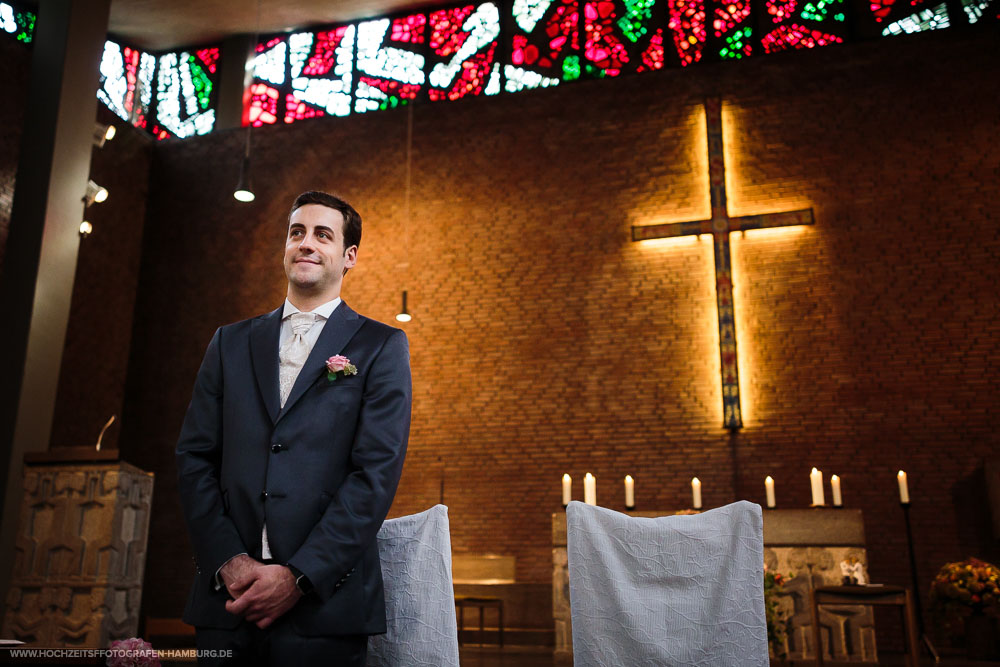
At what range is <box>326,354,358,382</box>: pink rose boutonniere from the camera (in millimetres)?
1660

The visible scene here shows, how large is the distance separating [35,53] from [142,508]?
14.1 ft

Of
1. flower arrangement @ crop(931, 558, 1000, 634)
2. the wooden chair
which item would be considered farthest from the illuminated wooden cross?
the wooden chair

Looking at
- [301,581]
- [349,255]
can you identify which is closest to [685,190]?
[349,255]

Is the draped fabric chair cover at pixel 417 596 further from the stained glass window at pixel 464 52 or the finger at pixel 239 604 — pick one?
the stained glass window at pixel 464 52

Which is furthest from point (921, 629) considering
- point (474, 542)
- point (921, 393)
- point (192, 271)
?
point (192, 271)

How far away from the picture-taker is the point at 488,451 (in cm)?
884

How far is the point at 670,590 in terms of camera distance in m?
2.02

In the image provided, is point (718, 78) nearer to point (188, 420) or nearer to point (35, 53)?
point (35, 53)

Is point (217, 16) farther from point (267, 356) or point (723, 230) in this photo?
point (267, 356)

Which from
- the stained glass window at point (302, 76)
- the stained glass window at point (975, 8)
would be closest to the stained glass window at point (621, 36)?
the stained glass window at point (302, 76)

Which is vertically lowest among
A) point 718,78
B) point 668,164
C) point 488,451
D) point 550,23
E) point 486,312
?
point 488,451

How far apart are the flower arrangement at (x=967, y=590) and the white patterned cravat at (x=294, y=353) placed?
620 centimetres

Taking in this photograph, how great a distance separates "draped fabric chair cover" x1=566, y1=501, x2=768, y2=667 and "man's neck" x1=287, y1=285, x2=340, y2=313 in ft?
2.66

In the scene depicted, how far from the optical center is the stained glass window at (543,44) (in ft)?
A: 33.1
